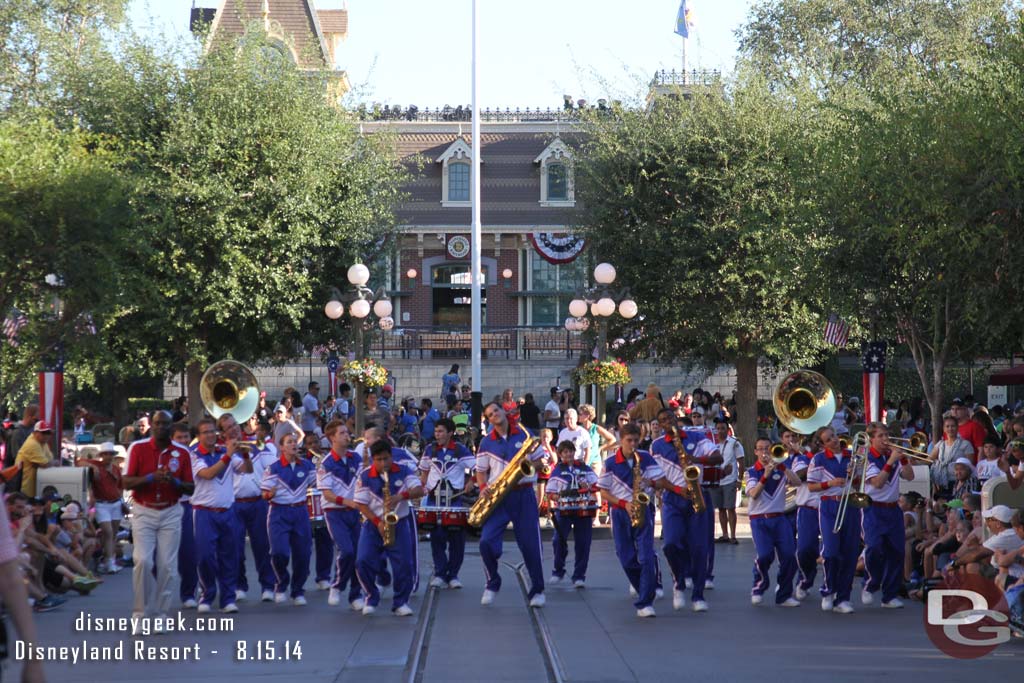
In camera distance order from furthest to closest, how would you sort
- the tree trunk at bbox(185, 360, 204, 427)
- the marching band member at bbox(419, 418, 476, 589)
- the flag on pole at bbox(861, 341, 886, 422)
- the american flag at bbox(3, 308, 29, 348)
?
the tree trunk at bbox(185, 360, 204, 427) → the american flag at bbox(3, 308, 29, 348) → the flag on pole at bbox(861, 341, 886, 422) → the marching band member at bbox(419, 418, 476, 589)

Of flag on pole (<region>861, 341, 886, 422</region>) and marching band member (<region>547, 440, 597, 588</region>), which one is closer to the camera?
marching band member (<region>547, 440, 597, 588</region>)

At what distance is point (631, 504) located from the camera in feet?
41.2

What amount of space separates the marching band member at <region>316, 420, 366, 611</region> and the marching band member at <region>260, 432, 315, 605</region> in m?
0.31

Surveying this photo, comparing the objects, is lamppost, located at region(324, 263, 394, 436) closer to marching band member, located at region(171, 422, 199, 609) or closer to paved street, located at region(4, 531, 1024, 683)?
marching band member, located at region(171, 422, 199, 609)

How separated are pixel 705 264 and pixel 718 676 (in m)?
18.2

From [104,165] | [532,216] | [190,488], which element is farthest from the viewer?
[532,216]

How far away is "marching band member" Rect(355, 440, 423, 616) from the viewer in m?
12.5

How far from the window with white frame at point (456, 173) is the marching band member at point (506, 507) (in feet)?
112

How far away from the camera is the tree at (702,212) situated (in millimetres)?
26766

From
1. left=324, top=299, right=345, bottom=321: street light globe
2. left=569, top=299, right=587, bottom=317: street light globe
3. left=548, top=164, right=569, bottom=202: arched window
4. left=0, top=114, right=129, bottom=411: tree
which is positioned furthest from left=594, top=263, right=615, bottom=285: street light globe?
left=548, top=164, right=569, bottom=202: arched window

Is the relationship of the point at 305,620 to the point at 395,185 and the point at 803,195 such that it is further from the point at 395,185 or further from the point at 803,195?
the point at 395,185

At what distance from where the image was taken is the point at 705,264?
27047 mm

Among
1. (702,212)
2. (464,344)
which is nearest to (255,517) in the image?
(702,212)

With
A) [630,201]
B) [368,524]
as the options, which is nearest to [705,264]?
[630,201]
